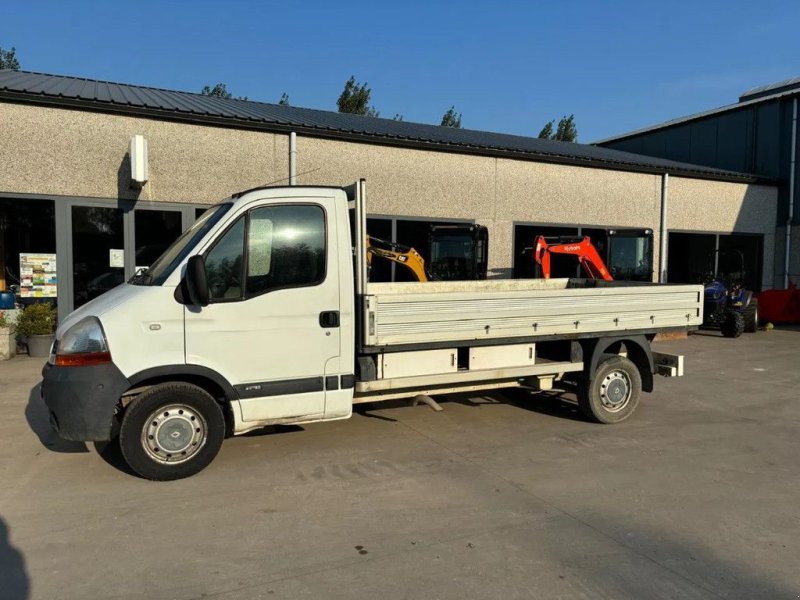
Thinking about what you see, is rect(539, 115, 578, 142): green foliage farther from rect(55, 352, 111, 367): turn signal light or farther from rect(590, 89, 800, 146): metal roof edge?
rect(55, 352, 111, 367): turn signal light

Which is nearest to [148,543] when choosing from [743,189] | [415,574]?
[415,574]

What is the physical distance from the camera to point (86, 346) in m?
4.49

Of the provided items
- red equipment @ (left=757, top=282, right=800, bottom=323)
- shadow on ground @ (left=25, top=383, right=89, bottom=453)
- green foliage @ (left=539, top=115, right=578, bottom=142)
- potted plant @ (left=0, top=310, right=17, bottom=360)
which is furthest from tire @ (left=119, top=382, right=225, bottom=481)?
green foliage @ (left=539, top=115, right=578, bottom=142)

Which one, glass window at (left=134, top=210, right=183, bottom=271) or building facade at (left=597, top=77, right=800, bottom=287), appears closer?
glass window at (left=134, top=210, right=183, bottom=271)

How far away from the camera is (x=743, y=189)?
1870cm

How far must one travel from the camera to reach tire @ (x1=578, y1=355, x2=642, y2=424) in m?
6.58

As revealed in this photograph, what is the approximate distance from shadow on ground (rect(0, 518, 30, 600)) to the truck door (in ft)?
5.48

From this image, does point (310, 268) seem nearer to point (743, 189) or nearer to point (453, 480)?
point (453, 480)

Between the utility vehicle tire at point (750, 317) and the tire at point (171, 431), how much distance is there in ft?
46.9

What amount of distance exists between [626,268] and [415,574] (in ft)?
40.8

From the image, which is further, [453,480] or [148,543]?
[453,480]

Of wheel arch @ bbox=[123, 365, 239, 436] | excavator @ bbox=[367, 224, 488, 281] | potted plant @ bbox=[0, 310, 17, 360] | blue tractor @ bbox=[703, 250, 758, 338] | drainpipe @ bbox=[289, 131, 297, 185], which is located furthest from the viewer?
blue tractor @ bbox=[703, 250, 758, 338]

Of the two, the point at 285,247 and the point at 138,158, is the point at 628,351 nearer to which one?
the point at 285,247

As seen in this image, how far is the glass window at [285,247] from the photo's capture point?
495 centimetres
